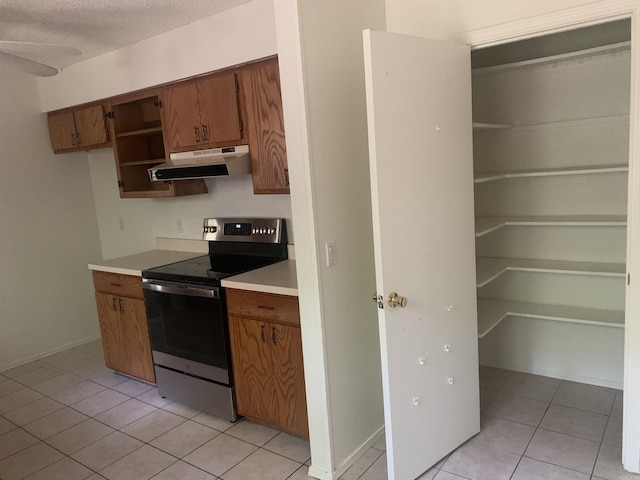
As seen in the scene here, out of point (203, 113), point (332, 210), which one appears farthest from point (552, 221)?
point (203, 113)

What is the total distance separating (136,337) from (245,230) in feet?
3.44

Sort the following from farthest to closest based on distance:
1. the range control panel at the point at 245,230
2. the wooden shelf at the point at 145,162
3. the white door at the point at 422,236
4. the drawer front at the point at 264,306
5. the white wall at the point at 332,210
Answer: the wooden shelf at the point at 145,162
the range control panel at the point at 245,230
the drawer front at the point at 264,306
the white wall at the point at 332,210
the white door at the point at 422,236

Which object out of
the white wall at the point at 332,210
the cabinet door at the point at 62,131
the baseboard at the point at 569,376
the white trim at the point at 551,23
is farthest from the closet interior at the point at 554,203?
the cabinet door at the point at 62,131

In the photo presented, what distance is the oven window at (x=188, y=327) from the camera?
274cm

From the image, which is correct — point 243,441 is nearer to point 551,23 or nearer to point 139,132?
point 139,132

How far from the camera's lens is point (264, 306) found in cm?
252

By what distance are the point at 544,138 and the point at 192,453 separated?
8.97 feet

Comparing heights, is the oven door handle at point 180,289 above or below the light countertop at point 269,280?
below

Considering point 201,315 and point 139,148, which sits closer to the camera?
point 201,315

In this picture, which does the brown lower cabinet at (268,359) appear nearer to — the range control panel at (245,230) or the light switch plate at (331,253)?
the light switch plate at (331,253)

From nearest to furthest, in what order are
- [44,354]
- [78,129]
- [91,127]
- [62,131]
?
[91,127] → [78,129] → [62,131] → [44,354]

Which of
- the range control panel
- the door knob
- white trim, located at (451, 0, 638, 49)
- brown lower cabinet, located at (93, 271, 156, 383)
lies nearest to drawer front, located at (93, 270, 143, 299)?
brown lower cabinet, located at (93, 271, 156, 383)

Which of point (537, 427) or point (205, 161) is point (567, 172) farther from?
point (205, 161)

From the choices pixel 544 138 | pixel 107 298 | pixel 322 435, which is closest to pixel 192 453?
pixel 322 435
